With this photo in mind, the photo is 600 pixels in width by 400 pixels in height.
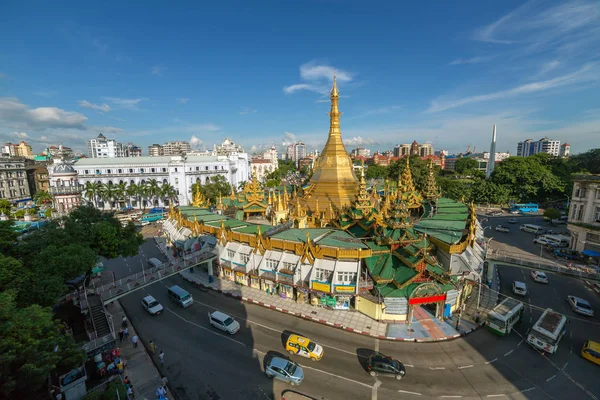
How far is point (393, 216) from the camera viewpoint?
88.6ft

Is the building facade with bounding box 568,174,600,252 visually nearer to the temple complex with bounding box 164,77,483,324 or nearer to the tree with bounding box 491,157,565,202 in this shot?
the temple complex with bounding box 164,77,483,324

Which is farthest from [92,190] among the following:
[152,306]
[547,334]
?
[547,334]

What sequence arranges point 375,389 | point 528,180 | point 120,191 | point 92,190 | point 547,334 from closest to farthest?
point 375,389, point 547,334, point 528,180, point 92,190, point 120,191

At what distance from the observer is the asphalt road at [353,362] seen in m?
17.6

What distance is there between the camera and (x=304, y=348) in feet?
65.6

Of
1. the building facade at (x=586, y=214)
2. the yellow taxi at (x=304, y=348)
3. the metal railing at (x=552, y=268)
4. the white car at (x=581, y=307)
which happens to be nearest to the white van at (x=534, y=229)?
the building facade at (x=586, y=214)

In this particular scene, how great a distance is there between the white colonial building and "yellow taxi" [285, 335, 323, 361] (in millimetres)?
Answer: 74031

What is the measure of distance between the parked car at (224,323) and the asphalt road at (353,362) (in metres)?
0.54

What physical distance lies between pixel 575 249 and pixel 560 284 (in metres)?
13.5

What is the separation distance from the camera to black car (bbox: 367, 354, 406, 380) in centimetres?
1822

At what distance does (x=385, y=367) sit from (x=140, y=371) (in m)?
17.3

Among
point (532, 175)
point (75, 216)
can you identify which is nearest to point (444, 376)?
point (75, 216)

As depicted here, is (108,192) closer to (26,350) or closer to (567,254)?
(26,350)

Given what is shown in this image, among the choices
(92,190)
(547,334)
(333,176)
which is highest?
(333,176)
